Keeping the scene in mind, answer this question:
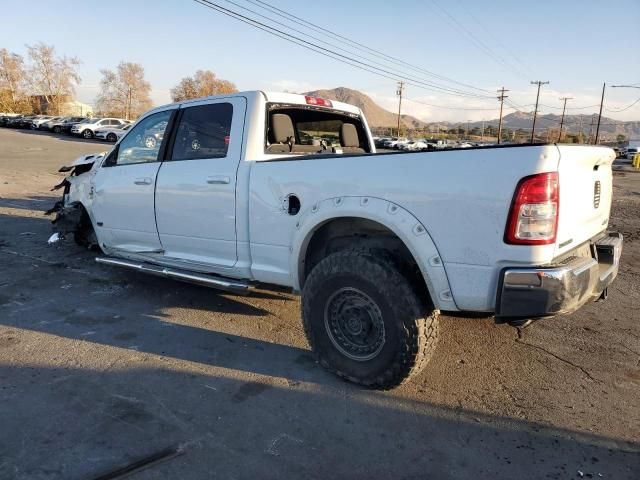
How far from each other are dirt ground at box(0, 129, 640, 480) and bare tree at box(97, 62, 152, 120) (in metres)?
106

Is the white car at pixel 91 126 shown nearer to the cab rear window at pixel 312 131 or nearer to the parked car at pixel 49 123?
the parked car at pixel 49 123

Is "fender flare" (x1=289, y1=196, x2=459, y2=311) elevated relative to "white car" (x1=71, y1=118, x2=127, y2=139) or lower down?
lower down

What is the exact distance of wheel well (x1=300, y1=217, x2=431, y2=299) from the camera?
10.6ft

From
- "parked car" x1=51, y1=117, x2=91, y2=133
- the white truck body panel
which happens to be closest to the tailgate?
the white truck body panel

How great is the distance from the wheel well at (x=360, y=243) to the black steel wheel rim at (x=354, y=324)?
0.32 metres

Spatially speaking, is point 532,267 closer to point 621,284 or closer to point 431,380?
point 431,380

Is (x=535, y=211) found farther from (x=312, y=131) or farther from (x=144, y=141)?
(x=144, y=141)

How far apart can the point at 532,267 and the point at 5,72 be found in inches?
4286

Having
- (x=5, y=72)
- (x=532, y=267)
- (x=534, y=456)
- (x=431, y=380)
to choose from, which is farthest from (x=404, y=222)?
(x=5, y=72)

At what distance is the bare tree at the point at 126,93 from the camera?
101 m

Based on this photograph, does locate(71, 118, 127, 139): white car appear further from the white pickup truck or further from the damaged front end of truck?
the white pickup truck

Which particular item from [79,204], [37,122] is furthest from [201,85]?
[79,204]

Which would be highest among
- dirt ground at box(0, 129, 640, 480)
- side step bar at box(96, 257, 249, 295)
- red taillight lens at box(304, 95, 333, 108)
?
red taillight lens at box(304, 95, 333, 108)

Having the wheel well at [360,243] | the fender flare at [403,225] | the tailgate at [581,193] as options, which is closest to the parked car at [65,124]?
the wheel well at [360,243]
